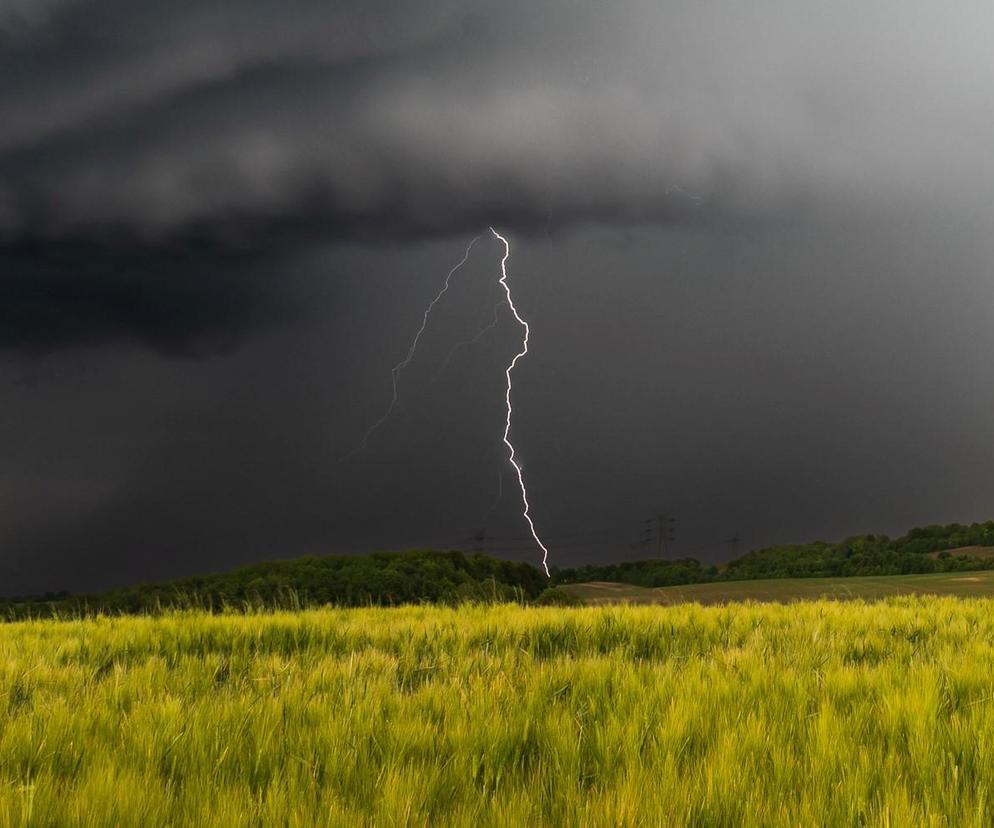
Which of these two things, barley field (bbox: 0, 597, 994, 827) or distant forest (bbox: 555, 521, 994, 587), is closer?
barley field (bbox: 0, 597, 994, 827)

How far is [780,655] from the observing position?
4.48 meters

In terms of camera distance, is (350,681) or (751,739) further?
(350,681)

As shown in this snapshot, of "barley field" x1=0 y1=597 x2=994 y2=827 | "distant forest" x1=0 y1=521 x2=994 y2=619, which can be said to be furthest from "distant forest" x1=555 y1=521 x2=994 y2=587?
"barley field" x1=0 y1=597 x2=994 y2=827

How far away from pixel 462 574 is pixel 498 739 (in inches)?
1318

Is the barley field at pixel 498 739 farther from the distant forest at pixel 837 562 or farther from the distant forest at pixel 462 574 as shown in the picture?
the distant forest at pixel 837 562

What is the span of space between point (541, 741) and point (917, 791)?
1223 mm

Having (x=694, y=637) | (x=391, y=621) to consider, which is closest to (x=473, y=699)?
(x=694, y=637)

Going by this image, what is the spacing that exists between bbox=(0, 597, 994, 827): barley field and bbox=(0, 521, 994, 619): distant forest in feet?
11.9

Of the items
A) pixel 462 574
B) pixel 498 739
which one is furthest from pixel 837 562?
pixel 498 739

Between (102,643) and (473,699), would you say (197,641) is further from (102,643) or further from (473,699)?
(473,699)

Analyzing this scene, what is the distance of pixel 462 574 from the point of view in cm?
3534

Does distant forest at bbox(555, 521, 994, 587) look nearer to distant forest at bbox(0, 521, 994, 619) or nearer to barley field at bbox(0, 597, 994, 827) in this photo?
distant forest at bbox(0, 521, 994, 619)

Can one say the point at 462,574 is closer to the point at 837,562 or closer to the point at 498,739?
the point at 498,739

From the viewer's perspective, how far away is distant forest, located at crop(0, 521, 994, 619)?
11.9m
